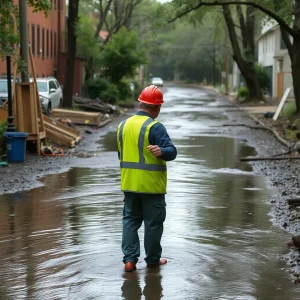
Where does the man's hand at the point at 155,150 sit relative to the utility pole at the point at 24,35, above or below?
below

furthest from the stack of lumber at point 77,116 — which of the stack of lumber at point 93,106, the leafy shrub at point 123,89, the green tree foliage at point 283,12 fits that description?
the leafy shrub at point 123,89

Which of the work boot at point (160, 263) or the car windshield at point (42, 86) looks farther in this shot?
the car windshield at point (42, 86)

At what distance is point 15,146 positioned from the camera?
16.1 metres

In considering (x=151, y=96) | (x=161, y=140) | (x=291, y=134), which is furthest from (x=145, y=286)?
(x=291, y=134)

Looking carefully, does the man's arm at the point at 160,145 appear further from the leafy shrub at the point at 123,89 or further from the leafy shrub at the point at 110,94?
the leafy shrub at the point at 123,89

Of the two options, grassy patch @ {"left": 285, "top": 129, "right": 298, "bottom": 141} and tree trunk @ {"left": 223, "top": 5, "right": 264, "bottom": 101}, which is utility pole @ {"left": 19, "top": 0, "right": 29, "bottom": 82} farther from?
tree trunk @ {"left": 223, "top": 5, "right": 264, "bottom": 101}

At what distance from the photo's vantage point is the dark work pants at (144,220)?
6.86 m

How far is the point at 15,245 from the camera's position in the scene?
27.0 ft

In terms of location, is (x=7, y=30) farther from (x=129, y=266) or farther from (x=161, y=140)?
(x=129, y=266)

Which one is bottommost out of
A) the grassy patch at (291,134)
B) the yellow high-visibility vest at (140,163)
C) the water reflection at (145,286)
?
the water reflection at (145,286)

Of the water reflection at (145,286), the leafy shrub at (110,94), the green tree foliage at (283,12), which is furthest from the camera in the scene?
the leafy shrub at (110,94)

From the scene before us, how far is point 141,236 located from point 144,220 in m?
1.68

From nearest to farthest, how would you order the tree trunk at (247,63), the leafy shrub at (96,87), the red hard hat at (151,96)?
1. the red hard hat at (151,96)
2. the tree trunk at (247,63)
3. the leafy shrub at (96,87)

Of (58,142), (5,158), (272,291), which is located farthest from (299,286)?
(58,142)
